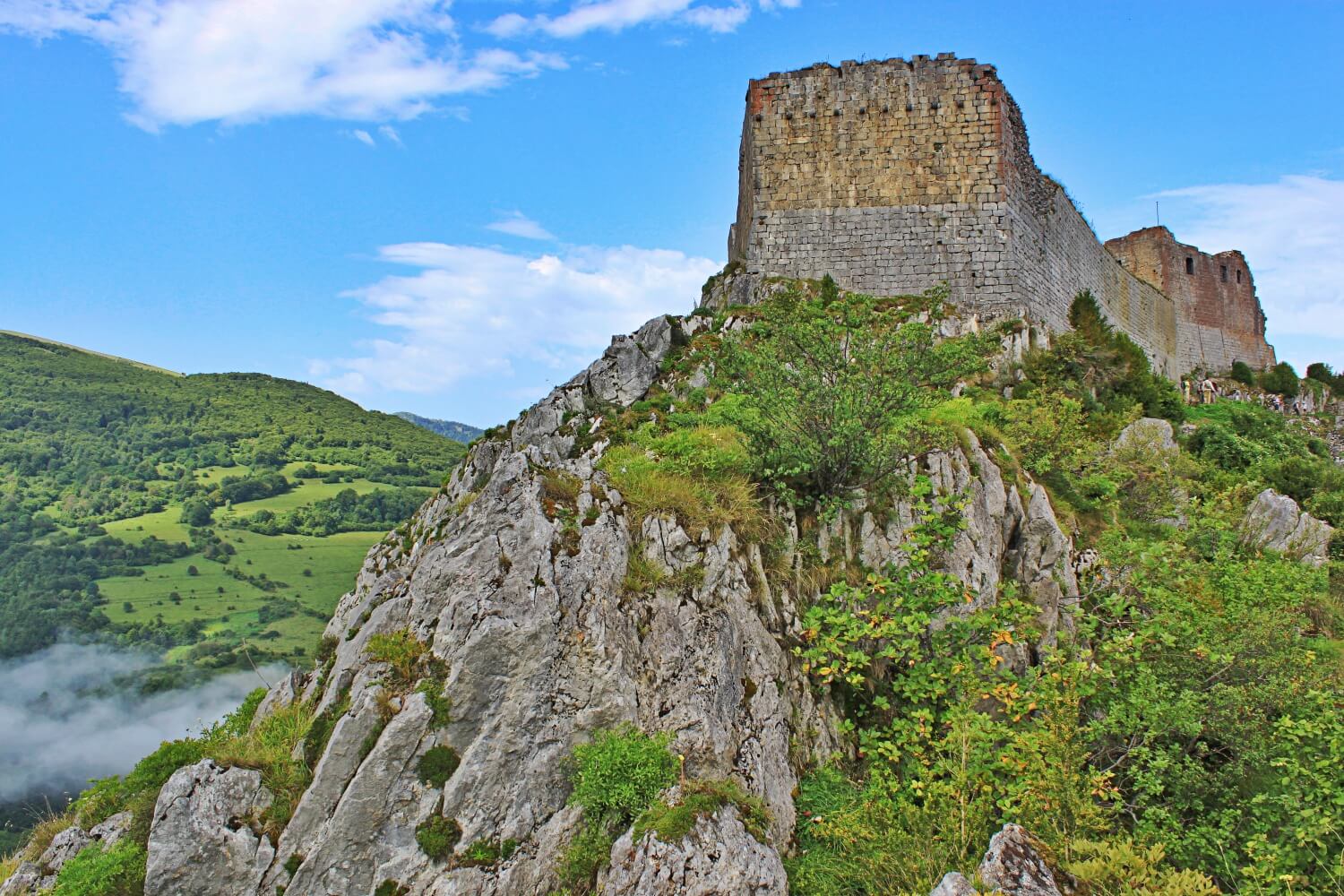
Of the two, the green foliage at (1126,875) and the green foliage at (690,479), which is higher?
the green foliage at (690,479)

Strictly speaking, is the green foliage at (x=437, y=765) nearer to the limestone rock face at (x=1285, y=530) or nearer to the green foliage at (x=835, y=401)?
the green foliage at (x=835, y=401)

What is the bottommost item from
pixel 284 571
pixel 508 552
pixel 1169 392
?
pixel 284 571

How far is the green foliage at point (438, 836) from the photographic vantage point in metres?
7.63

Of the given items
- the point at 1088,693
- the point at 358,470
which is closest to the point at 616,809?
the point at 1088,693

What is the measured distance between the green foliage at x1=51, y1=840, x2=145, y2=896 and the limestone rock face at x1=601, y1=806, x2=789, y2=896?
4981 mm

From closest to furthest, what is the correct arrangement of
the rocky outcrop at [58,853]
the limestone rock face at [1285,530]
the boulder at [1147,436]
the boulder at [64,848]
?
1. the rocky outcrop at [58,853]
2. the boulder at [64,848]
3. the limestone rock face at [1285,530]
4. the boulder at [1147,436]

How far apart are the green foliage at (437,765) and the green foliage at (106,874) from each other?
3.00 m

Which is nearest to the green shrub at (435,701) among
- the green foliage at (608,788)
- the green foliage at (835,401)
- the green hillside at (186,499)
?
the green foliage at (608,788)

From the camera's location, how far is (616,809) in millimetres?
7734

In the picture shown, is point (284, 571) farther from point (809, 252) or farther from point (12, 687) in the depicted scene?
point (809, 252)

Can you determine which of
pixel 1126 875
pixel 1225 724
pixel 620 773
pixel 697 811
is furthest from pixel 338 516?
pixel 1126 875

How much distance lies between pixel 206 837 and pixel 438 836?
97.2 inches

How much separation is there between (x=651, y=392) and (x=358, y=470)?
87300 mm

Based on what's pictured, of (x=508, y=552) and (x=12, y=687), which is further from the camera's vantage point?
(x=12, y=687)
